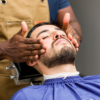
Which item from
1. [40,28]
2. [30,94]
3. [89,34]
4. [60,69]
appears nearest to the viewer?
[30,94]

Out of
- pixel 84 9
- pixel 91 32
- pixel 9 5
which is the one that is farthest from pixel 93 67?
pixel 9 5

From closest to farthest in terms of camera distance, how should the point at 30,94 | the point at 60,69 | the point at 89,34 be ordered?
the point at 30,94
the point at 60,69
the point at 89,34

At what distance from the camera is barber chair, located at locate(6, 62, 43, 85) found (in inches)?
45.7

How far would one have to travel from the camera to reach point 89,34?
193 cm

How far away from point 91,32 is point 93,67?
1.70 feet

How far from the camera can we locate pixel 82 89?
95 cm

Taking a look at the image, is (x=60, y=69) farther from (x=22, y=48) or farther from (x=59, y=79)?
(x=22, y=48)

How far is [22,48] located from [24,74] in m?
0.33

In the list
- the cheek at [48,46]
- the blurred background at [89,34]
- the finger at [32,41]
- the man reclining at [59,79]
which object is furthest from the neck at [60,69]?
the blurred background at [89,34]

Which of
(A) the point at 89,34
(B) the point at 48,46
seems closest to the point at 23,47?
(B) the point at 48,46

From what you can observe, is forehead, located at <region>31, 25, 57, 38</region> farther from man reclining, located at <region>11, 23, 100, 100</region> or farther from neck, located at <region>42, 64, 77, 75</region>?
neck, located at <region>42, 64, 77, 75</region>

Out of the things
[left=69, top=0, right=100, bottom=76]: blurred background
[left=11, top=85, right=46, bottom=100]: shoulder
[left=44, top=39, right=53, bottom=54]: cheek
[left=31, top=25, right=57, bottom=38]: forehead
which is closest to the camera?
[left=11, top=85, right=46, bottom=100]: shoulder

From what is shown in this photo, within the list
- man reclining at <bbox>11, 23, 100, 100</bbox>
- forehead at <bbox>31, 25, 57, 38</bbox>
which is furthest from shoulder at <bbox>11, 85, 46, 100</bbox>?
forehead at <bbox>31, 25, 57, 38</bbox>

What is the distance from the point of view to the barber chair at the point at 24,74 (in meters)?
1.16
